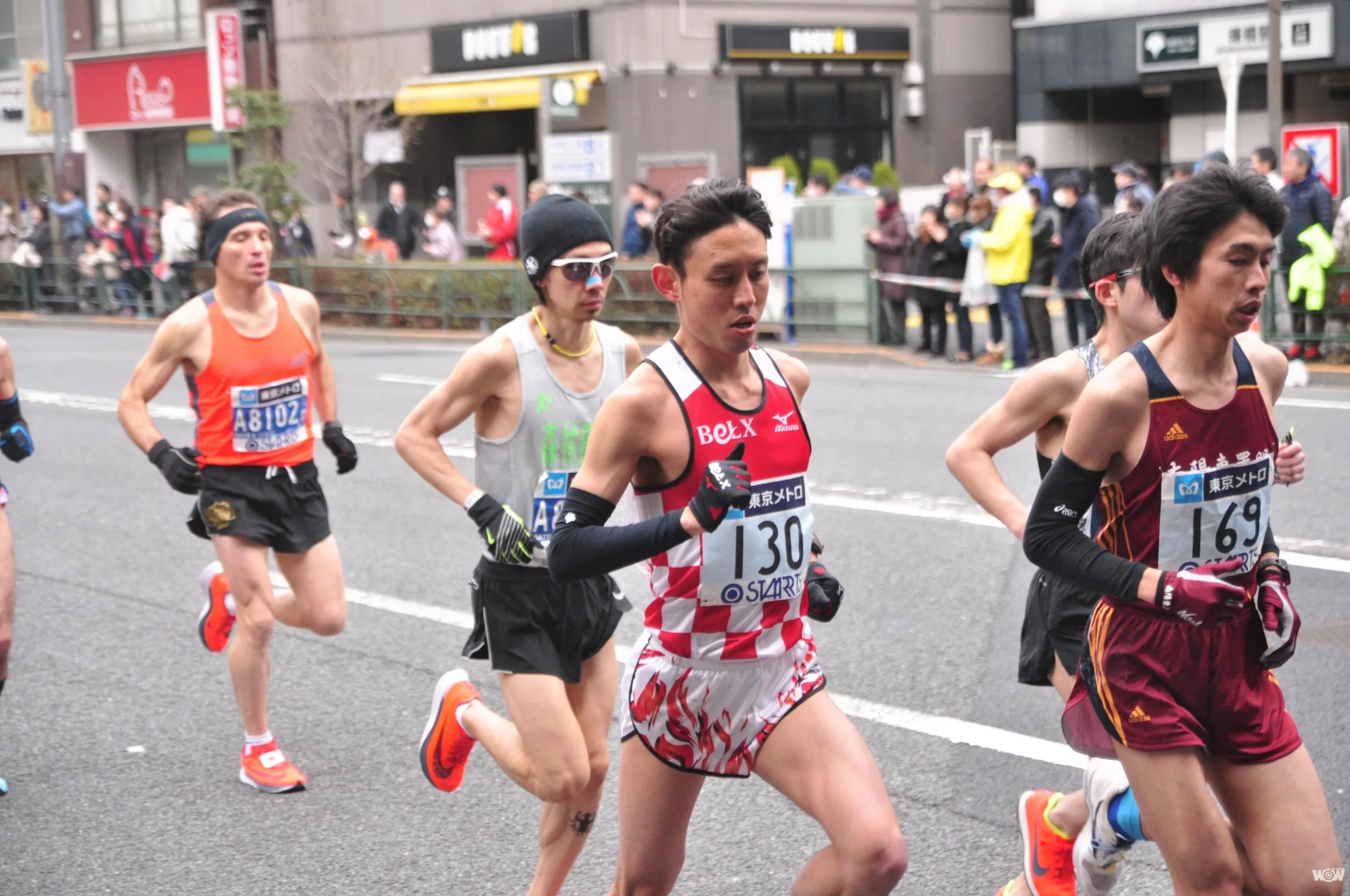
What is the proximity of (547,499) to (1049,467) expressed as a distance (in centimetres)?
139

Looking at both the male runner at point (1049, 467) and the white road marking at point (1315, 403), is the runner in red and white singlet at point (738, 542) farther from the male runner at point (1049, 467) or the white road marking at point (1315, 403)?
the white road marking at point (1315, 403)

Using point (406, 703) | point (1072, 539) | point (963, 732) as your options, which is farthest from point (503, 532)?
point (406, 703)

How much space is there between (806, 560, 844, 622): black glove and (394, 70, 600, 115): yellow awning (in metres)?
25.3

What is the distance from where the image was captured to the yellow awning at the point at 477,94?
97.0 ft

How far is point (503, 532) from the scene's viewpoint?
444cm

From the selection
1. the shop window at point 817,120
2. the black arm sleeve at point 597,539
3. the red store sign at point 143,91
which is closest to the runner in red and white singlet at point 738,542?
the black arm sleeve at point 597,539

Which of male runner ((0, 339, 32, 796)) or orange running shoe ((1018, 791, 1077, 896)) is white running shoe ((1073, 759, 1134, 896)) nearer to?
orange running shoe ((1018, 791, 1077, 896))

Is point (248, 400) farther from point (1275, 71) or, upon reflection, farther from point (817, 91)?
point (817, 91)

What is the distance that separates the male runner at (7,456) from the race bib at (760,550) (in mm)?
2977

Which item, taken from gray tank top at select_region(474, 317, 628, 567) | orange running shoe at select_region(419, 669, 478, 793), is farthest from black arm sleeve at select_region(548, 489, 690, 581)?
orange running shoe at select_region(419, 669, 478, 793)

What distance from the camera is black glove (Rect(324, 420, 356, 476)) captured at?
6223 millimetres

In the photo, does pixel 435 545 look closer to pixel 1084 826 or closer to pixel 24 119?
pixel 1084 826

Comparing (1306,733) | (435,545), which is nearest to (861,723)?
(1306,733)

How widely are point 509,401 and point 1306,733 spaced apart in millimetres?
3043
